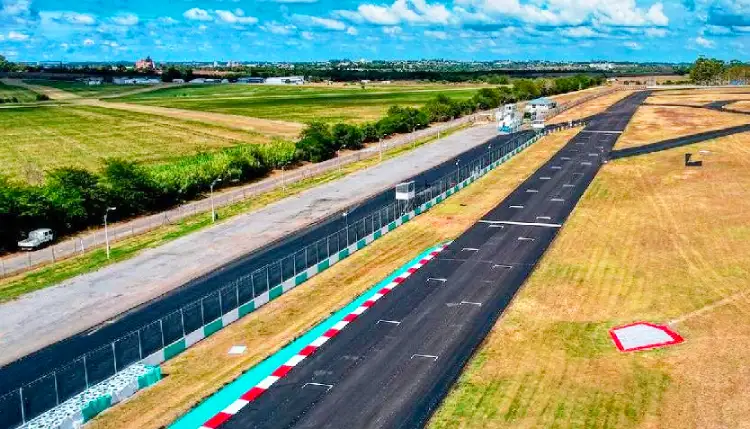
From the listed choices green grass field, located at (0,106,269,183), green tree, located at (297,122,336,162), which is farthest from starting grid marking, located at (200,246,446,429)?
green grass field, located at (0,106,269,183)

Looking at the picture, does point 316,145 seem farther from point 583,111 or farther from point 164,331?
point 583,111

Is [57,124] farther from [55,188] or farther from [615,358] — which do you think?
[615,358]

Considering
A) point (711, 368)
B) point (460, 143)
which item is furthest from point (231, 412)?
point (460, 143)

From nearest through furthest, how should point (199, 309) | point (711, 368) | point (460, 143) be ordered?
point (711, 368) < point (199, 309) < point (460, 143)

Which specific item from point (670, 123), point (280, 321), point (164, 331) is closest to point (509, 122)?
point (670, 123)

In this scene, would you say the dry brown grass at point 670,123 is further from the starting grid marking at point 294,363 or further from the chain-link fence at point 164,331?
the starting grid marking at point 294,363

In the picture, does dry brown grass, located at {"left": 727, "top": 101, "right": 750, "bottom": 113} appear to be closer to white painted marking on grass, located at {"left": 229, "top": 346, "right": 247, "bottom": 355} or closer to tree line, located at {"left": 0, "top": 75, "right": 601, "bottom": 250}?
tree line, located at {"left": 0, "top": 75, "right": 601, "bottom": 250}
